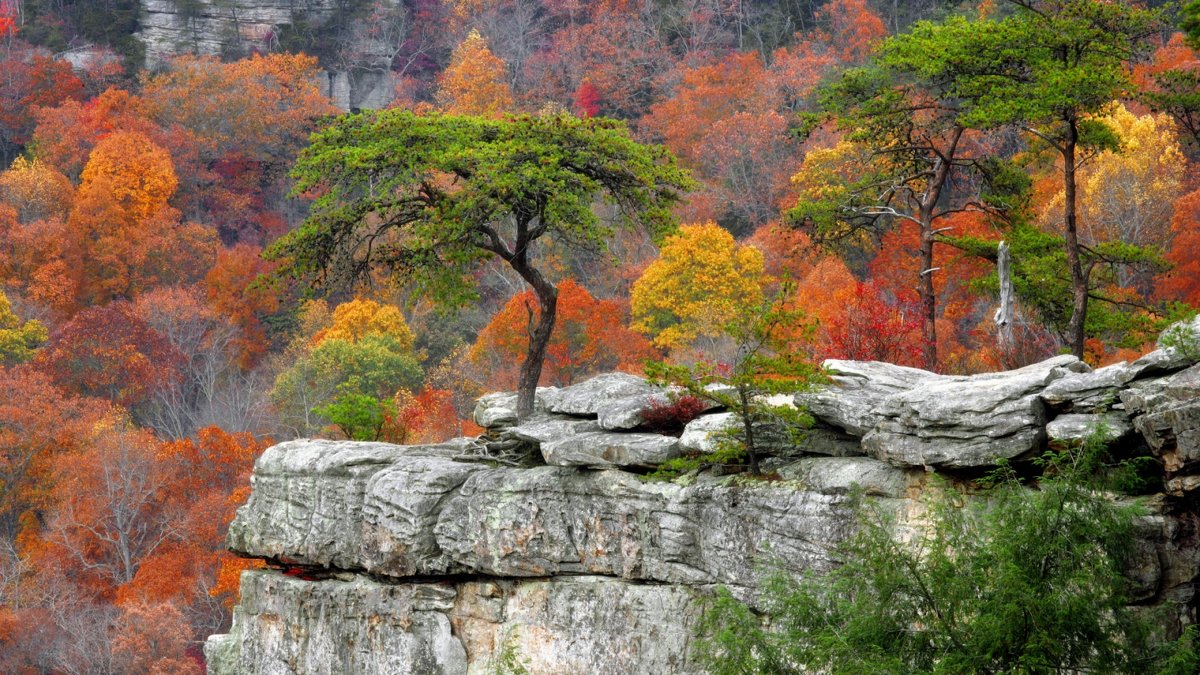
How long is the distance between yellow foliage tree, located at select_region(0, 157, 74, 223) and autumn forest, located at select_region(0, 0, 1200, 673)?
A: 152 mm

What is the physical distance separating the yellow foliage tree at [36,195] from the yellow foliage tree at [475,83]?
1931cm

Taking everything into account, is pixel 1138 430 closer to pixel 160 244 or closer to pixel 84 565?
pixel 84 565

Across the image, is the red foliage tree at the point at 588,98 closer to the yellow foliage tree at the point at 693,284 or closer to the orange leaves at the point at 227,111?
the orange leaves at the point at 227,111

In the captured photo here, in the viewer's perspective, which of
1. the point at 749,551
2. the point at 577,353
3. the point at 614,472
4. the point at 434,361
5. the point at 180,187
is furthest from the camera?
the point at 180,187

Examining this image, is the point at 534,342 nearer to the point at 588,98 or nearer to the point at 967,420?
the point at 967,420

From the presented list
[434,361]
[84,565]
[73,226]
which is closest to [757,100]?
[434,361]

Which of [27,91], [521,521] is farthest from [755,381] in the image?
[27,91]

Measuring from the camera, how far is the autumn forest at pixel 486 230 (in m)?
23.0

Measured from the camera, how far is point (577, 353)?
49.3m

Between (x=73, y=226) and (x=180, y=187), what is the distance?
9.14m

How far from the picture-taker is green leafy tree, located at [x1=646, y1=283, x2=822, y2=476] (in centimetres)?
1806

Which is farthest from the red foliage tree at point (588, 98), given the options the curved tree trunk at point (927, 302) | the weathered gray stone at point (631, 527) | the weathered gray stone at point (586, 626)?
the weathered gray stone at point (586, 626)

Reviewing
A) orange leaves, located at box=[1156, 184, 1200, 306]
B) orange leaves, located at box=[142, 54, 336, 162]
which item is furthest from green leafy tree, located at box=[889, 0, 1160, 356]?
orange leaves, located at box=[142, 54, 336, 162]

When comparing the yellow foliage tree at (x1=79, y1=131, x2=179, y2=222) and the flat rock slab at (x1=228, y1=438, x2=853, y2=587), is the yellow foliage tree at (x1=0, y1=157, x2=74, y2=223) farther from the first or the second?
the flat rock slab at (x1=228, y1=438, x2=853, y2=587)
